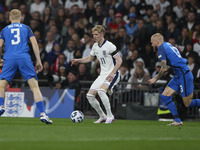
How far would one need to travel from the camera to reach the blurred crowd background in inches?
605

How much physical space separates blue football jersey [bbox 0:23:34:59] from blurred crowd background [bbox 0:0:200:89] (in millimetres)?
6138

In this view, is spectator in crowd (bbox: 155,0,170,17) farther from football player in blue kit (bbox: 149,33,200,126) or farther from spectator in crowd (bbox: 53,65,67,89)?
football player in blue kit (bbox: 149,33,200,126)

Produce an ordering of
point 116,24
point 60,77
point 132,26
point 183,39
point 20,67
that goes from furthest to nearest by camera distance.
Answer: point 116,24, point 132,26, point 183,39, point 60,77, point 20,67

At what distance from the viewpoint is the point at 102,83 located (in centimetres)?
1052

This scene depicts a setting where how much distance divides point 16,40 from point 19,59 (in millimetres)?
432

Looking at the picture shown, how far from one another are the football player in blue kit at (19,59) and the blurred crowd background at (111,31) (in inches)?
242

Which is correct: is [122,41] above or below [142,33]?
below

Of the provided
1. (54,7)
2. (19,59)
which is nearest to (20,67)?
(19,59)

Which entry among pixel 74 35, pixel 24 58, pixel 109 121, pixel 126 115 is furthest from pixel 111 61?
pixel 74 35

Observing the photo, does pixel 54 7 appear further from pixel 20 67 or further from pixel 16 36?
pixel 20 67

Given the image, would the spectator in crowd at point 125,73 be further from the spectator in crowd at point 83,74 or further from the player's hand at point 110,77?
the player's hand at point 110,77

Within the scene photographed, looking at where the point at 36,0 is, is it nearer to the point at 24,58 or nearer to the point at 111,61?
the point at 111,61

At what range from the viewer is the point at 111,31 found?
17.0 m

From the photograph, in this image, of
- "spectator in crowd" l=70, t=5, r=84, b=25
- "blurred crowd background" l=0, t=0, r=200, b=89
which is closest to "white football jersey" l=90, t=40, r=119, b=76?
"blurred crowd background" l=0, t=0, r=200, b=89
